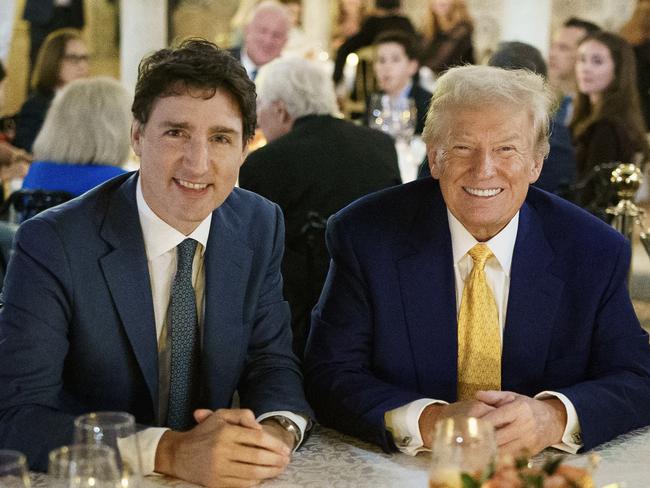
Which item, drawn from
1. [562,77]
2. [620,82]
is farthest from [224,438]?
[562,77]

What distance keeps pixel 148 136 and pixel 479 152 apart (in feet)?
2.07

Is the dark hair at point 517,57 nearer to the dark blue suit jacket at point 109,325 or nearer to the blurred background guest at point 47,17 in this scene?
the dark blue suit jacket at point 109,325

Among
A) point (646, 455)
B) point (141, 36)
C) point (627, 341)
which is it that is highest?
point (141, 36)

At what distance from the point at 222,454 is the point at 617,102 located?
451cm

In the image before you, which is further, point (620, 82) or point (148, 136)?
point (620, 82)

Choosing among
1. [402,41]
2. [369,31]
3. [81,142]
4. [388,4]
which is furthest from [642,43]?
[81,142]

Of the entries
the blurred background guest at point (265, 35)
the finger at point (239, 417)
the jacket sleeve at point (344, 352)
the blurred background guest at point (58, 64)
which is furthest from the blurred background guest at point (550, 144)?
the blurred background guest at point (58, 64)

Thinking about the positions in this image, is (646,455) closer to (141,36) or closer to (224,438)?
(224,438)

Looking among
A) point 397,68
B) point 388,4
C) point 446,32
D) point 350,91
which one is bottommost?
point 350,91

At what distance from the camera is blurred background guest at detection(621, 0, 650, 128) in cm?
849

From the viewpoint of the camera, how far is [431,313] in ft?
6.71

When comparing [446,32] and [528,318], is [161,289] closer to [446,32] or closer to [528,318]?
[528,318]

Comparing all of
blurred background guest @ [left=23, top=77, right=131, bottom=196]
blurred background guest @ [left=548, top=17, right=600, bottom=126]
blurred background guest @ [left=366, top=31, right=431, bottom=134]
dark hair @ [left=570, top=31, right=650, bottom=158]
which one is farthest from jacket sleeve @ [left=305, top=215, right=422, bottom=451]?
blurred background guest @ [left=548, top=17, right=600, bottom=126]

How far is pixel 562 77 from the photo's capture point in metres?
7.35
